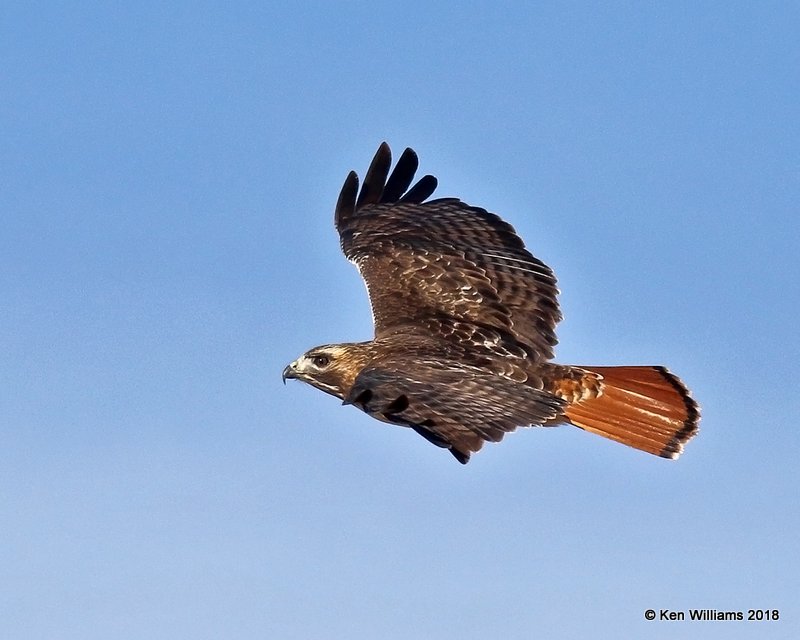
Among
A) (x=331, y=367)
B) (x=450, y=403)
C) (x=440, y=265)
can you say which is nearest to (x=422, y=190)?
(x=440, y=265)

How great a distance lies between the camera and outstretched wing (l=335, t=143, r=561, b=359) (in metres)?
14.8

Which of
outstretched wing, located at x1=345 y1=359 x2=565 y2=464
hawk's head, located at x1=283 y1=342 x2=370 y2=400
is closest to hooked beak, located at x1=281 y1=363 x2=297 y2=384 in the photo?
hawk's head, located at x1=283 y1=342 x2=370 y2=400

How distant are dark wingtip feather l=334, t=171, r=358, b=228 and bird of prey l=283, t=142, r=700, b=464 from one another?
1.89ft

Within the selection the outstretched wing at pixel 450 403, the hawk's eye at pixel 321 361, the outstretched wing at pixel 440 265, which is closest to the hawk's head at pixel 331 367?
the hawk's eye at pixel 321 361

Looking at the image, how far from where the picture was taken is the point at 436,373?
516 inches

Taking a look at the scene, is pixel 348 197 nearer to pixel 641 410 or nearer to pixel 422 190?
pixel 422 190

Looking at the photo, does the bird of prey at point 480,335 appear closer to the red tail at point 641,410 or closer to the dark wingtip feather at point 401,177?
the red tail at point 641,410

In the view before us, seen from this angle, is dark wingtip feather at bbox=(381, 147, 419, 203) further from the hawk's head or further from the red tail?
the red tail

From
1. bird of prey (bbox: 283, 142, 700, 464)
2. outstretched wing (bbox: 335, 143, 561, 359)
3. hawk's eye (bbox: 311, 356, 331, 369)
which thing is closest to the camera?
bird of prey (bbox: 283, 142, 700, 464)

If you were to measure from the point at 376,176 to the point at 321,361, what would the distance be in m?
2.60

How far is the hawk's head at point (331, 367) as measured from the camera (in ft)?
47.2

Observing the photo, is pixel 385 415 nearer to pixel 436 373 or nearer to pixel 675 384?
pixel 436 373

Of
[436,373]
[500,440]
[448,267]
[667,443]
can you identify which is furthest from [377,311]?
[500,440]

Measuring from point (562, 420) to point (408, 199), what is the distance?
330cm
